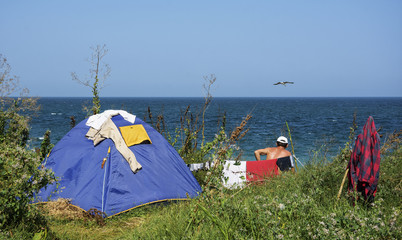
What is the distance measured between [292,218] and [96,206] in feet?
11.3

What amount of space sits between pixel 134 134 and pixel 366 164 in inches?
162

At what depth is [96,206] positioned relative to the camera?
19.8 feet

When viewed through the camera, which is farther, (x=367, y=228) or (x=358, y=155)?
(x=358, y=155)

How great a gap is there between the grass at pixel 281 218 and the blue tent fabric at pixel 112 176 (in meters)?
0.61

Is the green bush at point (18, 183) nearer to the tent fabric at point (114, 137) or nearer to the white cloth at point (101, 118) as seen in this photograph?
the tent fabric at point (114, 137)

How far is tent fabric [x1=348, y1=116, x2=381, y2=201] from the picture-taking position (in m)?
4.56

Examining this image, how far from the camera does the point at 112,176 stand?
247 inches

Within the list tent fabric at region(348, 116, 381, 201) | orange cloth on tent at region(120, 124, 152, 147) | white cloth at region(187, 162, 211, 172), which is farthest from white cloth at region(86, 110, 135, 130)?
tent fabric at region(348, 116, 381, 201)

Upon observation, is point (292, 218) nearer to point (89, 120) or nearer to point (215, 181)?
point (215, 181)

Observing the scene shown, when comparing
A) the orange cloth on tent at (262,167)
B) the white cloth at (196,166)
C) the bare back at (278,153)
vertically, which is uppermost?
the bare back at (278,153)

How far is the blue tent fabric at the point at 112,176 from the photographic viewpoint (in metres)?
6.14

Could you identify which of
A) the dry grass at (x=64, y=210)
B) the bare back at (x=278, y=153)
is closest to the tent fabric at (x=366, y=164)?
the bare back at (x=278, y=153)

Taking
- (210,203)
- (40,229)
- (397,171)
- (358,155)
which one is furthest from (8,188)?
(397,171)

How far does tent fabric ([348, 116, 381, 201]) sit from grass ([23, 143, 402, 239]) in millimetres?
211
